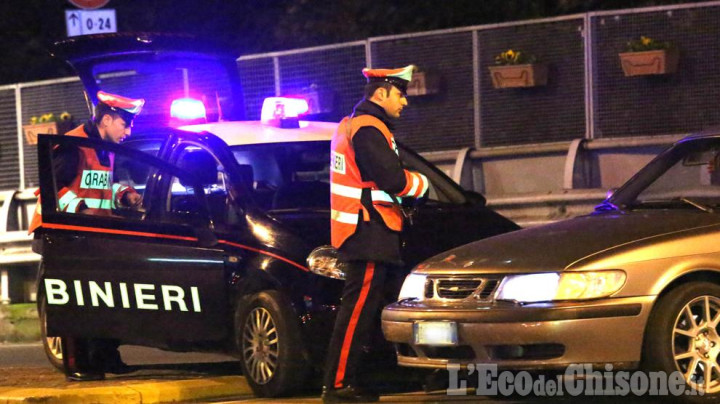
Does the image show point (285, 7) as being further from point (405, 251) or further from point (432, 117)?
point (405, 251)

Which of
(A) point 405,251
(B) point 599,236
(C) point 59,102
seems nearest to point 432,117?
(C) point 59,102

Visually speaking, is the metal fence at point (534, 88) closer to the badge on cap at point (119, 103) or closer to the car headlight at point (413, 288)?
the badge on cap at point (119, 103)

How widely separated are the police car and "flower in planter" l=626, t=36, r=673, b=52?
3909 millimetres

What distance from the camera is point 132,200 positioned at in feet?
29.6

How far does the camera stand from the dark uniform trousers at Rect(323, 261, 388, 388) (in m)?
7.28

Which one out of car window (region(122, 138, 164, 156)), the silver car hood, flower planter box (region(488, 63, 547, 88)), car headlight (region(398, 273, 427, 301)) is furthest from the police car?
flower planter box (region(488, 63, 547, 88))

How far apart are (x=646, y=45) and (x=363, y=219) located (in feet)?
19.9

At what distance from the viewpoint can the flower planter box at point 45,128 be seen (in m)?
15.9

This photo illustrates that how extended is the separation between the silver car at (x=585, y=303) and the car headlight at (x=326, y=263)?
0.67 m

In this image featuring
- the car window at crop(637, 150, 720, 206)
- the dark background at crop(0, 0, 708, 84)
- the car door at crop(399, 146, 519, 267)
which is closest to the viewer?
the car window at crop(637, 150, 720, 206)

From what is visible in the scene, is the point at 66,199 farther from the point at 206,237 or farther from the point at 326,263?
the point at 326,263

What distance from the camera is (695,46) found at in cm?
1269

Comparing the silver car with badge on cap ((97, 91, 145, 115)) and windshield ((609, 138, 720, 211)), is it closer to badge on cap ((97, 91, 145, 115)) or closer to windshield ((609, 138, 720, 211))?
windshield ((609, 138, 720, 211))

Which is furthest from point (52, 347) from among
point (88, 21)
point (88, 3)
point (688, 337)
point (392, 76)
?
point (88, 21)
